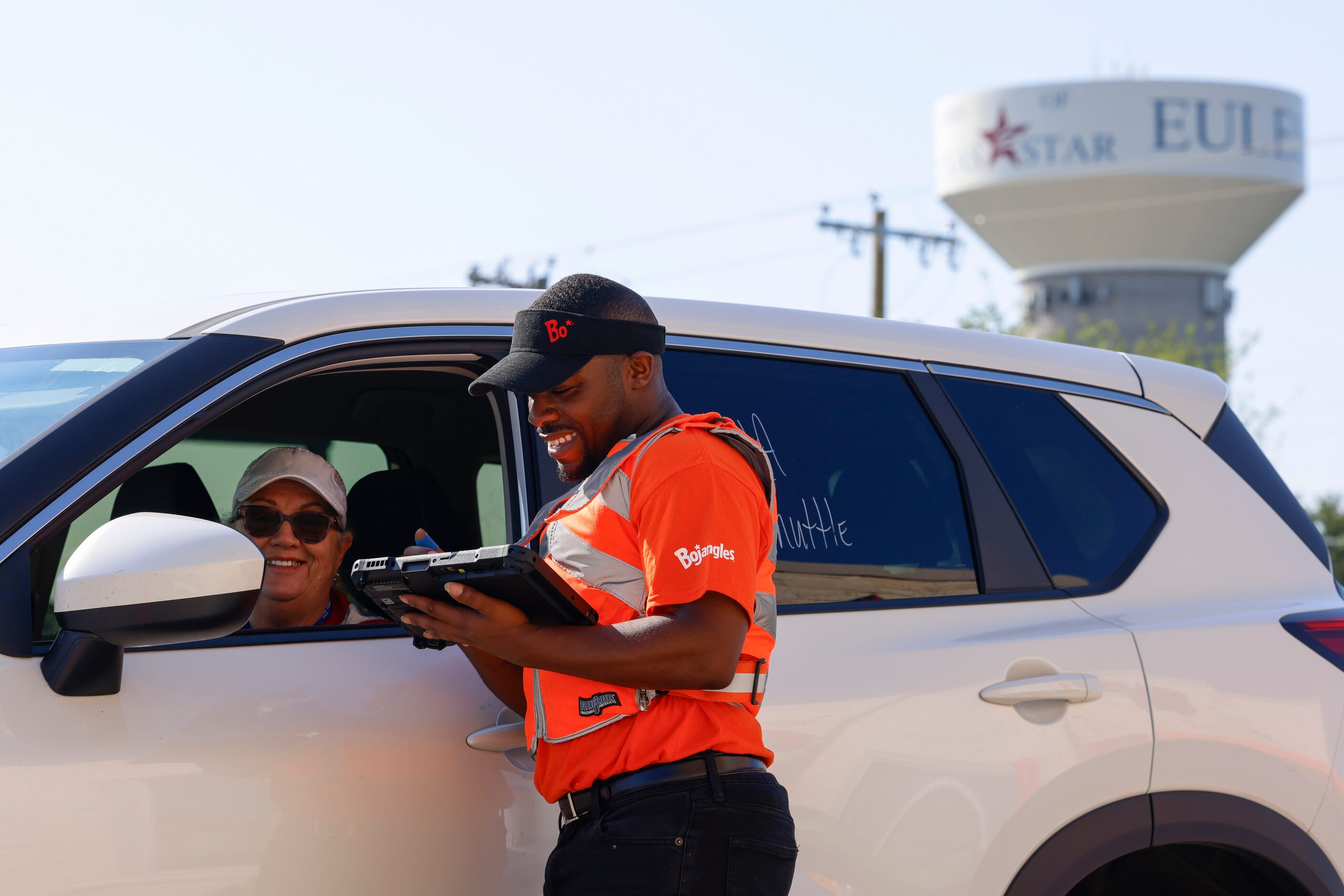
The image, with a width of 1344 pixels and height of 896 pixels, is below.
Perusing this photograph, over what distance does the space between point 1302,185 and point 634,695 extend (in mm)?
47852

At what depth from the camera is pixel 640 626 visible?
205cm

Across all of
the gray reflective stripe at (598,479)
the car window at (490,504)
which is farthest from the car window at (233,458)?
the gray reflective stripe at (598,479)

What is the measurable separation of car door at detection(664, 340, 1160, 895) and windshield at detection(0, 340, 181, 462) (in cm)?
102

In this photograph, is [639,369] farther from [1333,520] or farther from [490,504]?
[1333,520]

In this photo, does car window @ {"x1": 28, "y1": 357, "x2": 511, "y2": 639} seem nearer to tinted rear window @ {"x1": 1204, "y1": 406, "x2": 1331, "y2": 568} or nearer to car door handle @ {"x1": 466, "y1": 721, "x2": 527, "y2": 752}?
car door handle @ {"x1": 466, "y1": 721, "x2": 527, "y2": 752}

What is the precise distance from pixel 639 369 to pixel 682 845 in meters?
0.75

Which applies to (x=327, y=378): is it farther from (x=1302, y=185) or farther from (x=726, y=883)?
(x=1302, y=185)

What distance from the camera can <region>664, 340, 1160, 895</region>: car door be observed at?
2602 millimetres

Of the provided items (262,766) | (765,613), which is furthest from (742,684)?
(262,766)

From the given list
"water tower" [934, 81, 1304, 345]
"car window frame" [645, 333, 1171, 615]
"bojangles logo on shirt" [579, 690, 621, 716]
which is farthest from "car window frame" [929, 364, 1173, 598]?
"water tower" [934, 81, 1304, 345]

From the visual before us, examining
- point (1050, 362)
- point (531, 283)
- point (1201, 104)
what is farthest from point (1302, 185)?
point (1050, 362)

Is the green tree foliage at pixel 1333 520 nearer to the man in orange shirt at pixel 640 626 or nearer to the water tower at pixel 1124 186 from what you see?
the water tower at pixel 1124 186

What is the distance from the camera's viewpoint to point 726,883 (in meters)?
2.12

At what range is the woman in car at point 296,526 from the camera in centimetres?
301
